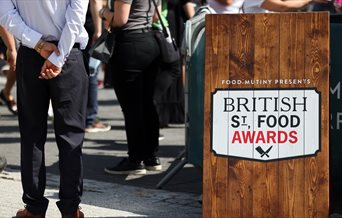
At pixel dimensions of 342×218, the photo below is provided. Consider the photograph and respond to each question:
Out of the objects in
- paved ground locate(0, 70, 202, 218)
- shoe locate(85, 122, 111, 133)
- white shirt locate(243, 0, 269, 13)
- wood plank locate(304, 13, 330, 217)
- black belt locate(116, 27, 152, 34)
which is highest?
white shirt locate(243, 0, 269, 13)

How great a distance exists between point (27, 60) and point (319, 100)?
175 centimetres

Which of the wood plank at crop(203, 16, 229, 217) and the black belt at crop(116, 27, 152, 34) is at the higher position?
the black belt at crop(116, 27, 152, 34)

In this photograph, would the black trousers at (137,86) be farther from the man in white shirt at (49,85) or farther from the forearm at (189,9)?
the forearm at (189,9)

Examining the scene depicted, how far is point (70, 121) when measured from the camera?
5.60 metres

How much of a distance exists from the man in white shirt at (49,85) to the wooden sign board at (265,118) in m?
0.78

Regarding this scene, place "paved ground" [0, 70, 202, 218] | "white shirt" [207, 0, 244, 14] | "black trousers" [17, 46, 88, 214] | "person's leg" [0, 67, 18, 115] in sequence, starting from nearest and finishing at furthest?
"black trousers" [17, 46, 88, 214], "paved ground" [0, 70, 202, 218], "white shirt" [207, 0, 244, 14], "person's leg" [0, 67, 18, 115]

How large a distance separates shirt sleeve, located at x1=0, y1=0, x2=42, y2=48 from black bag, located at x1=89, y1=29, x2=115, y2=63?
1771 mm

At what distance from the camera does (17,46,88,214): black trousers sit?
219 inches

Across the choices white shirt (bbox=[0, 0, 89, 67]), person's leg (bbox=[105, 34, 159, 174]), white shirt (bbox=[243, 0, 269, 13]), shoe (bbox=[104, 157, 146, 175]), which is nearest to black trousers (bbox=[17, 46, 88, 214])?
white shirt (bbox=[0, 0, 89, 67])

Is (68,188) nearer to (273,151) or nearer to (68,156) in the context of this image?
(68,156)

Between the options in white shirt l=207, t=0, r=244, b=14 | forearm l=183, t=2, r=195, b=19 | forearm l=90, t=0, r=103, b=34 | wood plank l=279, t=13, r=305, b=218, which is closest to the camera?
wood plank l=279, t=13, r=305, b=218

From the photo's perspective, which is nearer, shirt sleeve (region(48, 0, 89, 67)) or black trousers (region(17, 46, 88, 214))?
shirt sleeve (region(48, 0, 89, 67))

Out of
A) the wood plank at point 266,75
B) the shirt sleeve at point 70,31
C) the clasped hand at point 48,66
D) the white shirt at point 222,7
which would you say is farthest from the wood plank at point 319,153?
the white shirt at point 222,7

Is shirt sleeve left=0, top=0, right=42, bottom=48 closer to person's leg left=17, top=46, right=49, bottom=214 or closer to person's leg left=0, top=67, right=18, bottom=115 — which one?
person's leg left=17, top=46, right=49, bottom=214
